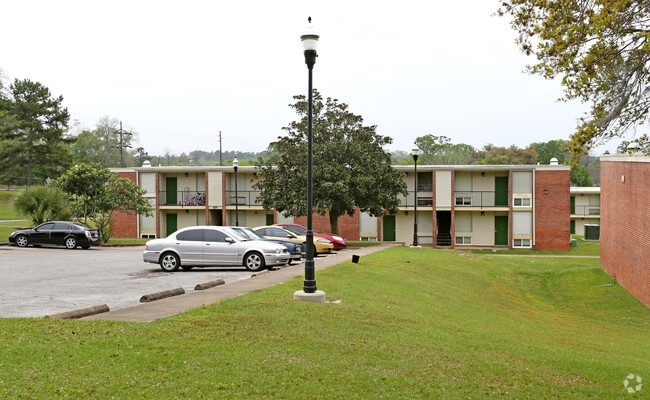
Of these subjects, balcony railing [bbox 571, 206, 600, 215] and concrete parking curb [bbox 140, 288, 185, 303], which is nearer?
concrete parking curb [bbox 140, 288, 185, 303]

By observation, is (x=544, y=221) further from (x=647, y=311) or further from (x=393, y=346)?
(x=393, y=346)

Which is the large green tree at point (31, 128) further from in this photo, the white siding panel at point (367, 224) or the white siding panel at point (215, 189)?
the white siding panel at point (367, 224)

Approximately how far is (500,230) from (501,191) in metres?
3.06

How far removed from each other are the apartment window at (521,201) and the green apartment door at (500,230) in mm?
1734

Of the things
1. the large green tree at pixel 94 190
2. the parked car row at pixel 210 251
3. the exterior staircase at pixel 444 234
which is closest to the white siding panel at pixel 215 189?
the large green tree at pixel 94 190

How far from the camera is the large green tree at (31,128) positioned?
6188cm

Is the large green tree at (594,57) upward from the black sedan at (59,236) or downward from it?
upward

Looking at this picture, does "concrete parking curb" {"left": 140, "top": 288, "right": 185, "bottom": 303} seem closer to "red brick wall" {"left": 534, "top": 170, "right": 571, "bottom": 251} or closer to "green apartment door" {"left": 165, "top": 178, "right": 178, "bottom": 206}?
"red brick wall" {"left": 534, "top": 170, "right": 571, "bottom": 251}

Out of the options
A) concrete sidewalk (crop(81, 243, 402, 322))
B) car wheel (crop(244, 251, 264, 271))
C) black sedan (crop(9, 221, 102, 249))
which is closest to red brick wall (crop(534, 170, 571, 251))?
car wheel (crop(244, 251, 264, 271))

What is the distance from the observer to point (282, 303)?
33.5ft

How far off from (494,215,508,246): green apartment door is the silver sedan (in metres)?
29.4

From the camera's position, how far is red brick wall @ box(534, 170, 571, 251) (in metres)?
41.1

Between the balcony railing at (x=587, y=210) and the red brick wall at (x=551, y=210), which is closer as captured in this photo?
the red brick wall at (x=551, y=210)

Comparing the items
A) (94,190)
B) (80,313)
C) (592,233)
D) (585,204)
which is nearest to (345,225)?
(94,190)
